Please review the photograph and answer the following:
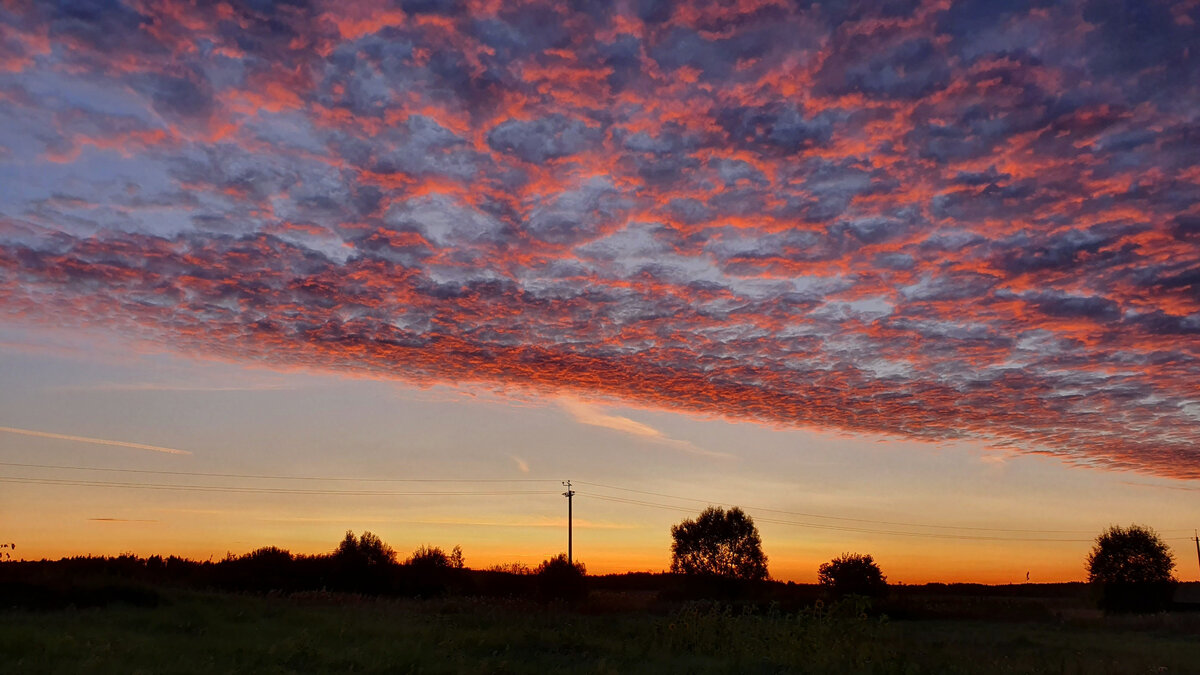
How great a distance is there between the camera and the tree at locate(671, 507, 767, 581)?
9206 centimetres

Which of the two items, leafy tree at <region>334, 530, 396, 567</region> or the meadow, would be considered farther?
leafy tree at <region>334, 530, 396, 567</region>

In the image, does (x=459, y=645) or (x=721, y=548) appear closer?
(x=459, y=645)

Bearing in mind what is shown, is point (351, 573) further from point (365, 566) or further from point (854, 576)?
point (854, 576)

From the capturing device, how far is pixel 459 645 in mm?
25516

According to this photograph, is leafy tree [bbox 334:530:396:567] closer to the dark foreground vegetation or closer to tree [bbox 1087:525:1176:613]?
the dark foreground vegetation

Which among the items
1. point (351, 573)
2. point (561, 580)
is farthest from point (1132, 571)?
point (351, 573)

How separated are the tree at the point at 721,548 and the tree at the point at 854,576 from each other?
12.5 metres

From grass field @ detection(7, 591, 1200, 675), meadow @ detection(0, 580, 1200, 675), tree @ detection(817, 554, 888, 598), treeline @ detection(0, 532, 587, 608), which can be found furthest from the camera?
tree @ detection(817, 554, 888, 598)

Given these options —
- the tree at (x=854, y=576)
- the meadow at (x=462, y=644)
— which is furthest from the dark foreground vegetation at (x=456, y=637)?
the tree at (x=854, y=576)

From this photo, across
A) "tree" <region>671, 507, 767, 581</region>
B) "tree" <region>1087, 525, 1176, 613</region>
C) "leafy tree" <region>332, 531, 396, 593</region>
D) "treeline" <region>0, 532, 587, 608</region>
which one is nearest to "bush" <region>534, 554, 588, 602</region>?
"treeline" <region>0, 532, 587, 608</region>

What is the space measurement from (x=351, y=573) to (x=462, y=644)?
40.9m

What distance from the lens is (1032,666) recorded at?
2389cm

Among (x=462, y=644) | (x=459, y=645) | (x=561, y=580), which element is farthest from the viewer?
(x=561, y=580)

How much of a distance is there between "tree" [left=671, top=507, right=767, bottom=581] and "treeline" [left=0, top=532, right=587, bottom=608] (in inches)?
1284
